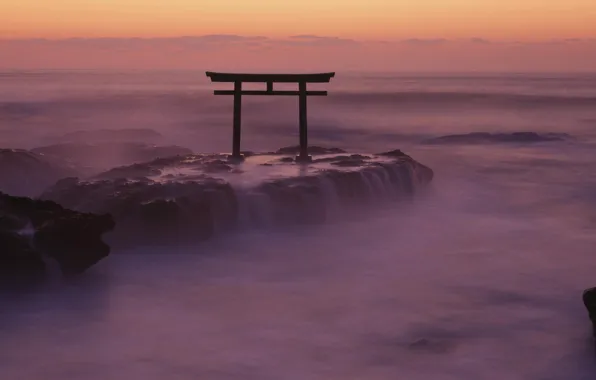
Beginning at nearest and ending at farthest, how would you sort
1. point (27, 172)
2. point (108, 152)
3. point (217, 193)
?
point (217, 193) → point (27, 172) → point (108, 152)

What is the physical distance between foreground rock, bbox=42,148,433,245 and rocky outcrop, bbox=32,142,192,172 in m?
6.33

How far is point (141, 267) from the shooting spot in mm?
10227

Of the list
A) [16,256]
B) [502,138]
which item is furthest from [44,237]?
[502,138]

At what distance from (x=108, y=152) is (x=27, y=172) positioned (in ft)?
16.1

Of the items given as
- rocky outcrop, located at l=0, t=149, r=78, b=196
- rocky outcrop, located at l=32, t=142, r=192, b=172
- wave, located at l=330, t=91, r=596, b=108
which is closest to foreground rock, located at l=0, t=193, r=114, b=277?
rocky outcrop, located at l=0, t=149, r=78, b=196

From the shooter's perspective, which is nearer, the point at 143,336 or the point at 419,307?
the point at 143,336

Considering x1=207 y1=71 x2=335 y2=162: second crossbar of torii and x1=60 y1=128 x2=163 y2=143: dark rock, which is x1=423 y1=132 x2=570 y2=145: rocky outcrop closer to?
x1=60 y1=128 x2=163 y2=143: dark rock

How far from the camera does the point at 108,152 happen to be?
2148 cm

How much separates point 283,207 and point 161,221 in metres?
2.28

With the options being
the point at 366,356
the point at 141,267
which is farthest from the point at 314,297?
the point at 141,267

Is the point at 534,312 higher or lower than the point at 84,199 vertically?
lower

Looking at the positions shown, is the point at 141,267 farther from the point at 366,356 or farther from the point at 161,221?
the point at 366,356

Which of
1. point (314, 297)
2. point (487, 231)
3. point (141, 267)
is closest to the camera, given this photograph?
point (314, 297)

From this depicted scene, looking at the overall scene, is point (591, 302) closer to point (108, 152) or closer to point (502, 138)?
point (108, 152)
